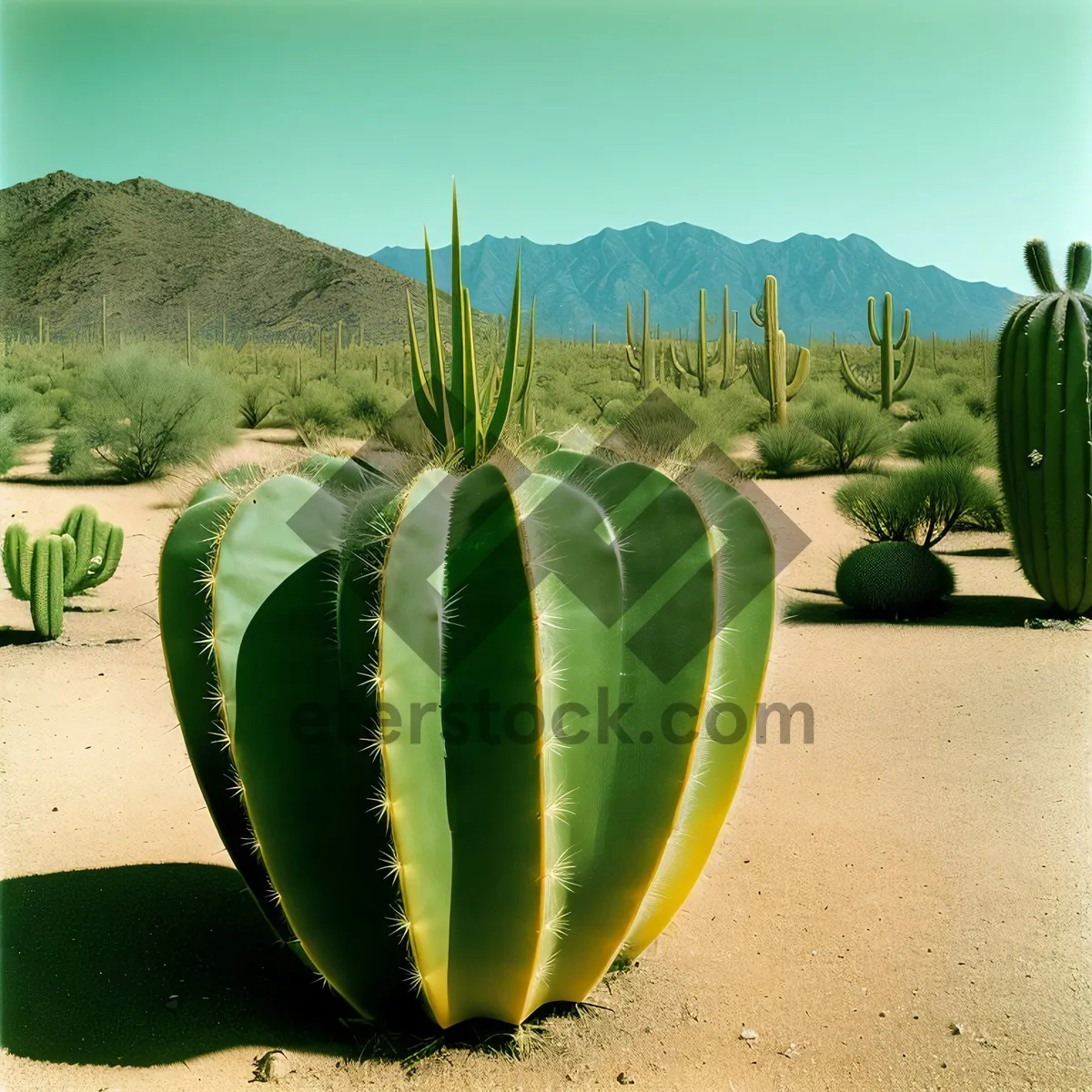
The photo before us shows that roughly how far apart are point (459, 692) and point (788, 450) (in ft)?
45.1

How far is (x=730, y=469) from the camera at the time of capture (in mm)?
2773

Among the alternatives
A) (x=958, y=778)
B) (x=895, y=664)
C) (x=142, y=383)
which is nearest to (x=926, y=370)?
(x=142, y=383)

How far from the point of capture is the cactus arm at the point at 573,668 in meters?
2.27

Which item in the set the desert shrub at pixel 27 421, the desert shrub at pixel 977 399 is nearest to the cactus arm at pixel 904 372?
the desert shrub at pixel 977 399

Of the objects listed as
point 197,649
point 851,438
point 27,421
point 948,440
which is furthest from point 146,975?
point 27,421

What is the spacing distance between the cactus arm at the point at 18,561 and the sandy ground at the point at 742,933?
2.04m

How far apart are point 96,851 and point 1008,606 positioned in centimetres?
672

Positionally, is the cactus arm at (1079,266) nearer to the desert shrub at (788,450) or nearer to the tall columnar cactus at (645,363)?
the desert shrub at (788,450)

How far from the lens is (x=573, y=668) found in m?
2.30

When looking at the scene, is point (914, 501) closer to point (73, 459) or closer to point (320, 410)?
point (73, 459)

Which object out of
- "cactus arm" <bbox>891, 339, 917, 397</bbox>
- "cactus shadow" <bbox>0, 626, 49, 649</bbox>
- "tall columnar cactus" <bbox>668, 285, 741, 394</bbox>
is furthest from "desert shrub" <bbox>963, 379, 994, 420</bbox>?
"cactus shadow" <bbox>0, 626, 49, 649</bbox>

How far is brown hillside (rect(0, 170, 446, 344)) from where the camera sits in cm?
6525

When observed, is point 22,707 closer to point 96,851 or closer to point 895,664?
point 96,851

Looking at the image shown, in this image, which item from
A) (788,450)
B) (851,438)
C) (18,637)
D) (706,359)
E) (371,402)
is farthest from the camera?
(706,359)
